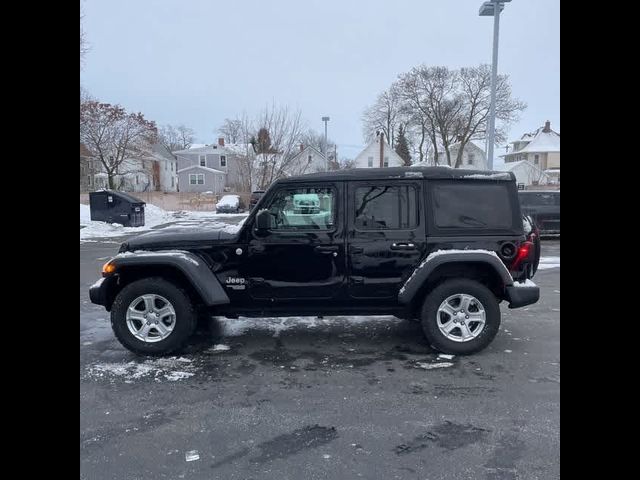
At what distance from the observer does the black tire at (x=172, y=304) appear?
14.7 feet

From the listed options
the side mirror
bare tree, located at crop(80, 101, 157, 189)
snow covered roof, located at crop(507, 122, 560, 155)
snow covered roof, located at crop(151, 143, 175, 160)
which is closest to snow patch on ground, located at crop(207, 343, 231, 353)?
the side mirror

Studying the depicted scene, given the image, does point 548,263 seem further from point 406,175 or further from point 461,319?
point 406,175

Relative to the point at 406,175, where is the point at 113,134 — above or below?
above

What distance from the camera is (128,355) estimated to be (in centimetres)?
463

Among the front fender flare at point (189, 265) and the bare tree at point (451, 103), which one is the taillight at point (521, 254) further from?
the bare tree at point (451, 103)

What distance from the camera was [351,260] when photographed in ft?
15.0

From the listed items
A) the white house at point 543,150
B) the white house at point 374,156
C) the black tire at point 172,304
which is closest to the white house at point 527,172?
the white house at point 543,150

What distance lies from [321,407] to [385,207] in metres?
2.07

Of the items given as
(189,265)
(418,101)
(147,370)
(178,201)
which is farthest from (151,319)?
(418,101)

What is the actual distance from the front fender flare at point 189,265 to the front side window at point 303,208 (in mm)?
808
